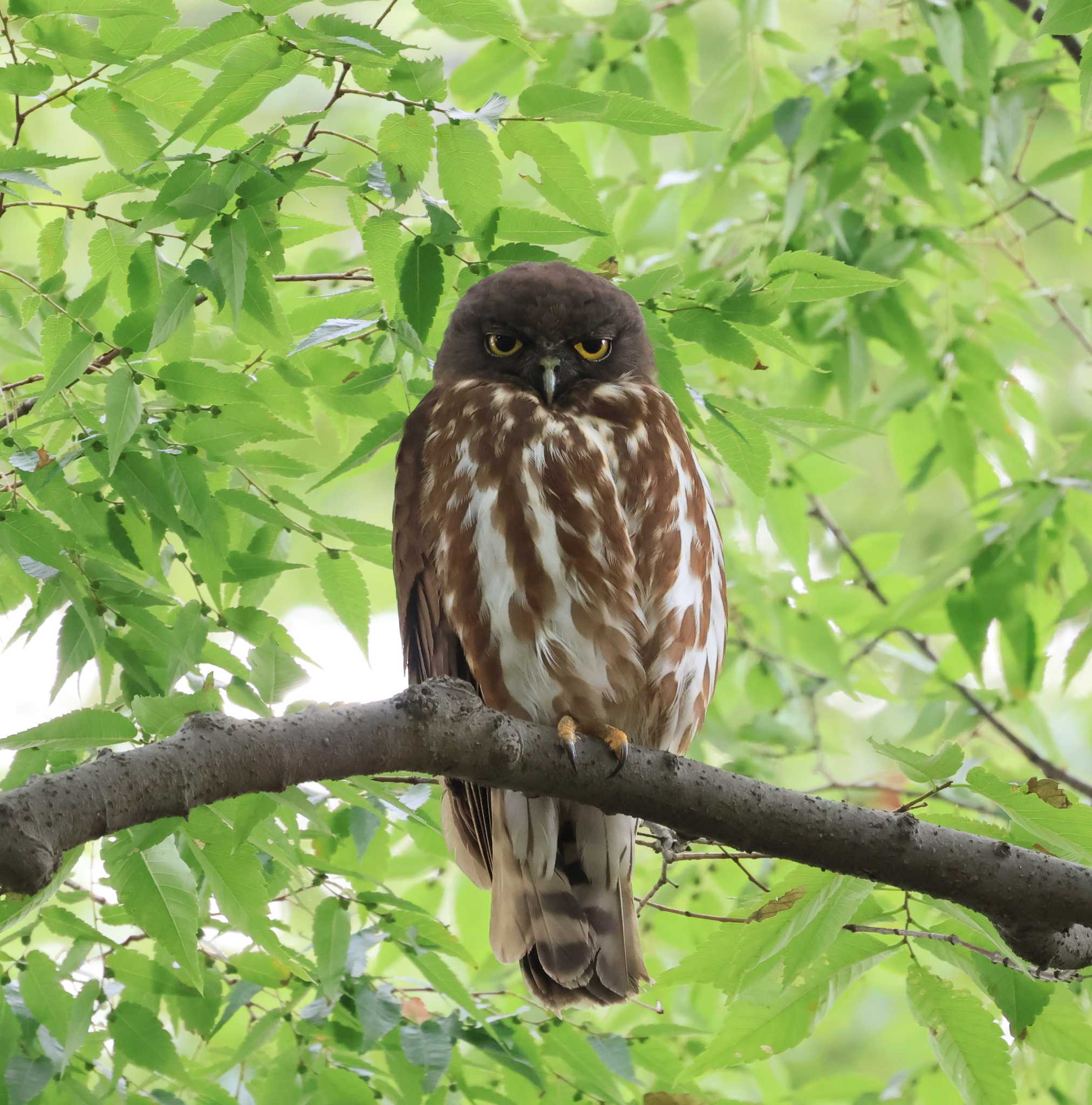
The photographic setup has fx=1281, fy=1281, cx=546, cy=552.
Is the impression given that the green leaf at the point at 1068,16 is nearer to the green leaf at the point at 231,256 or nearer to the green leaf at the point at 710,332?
the green leaf at the point at 710,332

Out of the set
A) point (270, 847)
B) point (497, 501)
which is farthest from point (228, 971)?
point (497, 501)

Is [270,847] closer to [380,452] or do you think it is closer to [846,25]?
[380,452]

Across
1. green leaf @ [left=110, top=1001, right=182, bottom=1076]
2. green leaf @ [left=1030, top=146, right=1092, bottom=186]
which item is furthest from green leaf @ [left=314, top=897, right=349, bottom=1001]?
green leaf @ [left=1030, top=146, right=1092, bottom=186]

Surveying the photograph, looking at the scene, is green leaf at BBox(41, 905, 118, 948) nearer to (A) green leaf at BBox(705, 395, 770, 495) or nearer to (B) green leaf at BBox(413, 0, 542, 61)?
(A) green leaf at BBox(705, 395, 770, 495)

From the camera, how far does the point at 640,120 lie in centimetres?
Answer: 241

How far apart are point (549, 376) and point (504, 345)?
21 cm

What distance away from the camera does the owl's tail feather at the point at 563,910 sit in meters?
3.30

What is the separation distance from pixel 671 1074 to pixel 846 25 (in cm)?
352

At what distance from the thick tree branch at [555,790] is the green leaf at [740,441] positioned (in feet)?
2.43

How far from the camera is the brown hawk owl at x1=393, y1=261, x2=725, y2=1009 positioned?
10.0 ft

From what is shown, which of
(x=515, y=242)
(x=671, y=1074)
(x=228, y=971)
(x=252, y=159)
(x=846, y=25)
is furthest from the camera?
(x=846, y=25)

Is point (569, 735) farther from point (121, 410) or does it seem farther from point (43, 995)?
point (43, 995)

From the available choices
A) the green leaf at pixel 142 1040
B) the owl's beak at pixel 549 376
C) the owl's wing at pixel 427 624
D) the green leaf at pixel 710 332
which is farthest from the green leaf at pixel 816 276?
the green leaf at pixel 142 1040

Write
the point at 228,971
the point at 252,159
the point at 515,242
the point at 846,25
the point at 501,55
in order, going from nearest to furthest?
1. the point at 252,159
2. the point at 515,242
3. the point at 228,971
4. the point at 501,55
5. the point at 846,25
